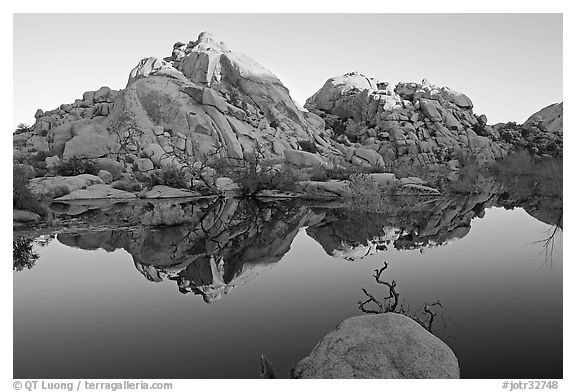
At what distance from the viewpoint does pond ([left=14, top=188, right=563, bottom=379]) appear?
5066 millimetres

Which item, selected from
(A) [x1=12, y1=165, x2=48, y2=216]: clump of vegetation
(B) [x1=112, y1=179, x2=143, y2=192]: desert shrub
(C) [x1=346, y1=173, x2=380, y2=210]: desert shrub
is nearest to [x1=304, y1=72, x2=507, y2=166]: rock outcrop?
(C) [x1=346, y1=173, x2=380, y2=210]: desert shrub

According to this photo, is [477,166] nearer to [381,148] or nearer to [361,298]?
[381,148]

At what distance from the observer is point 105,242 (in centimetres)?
1105

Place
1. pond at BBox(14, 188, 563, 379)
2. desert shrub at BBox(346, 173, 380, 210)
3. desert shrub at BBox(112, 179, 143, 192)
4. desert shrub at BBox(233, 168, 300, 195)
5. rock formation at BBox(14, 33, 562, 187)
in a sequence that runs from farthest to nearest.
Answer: rock formation at BBox(14, 33, 562, 187) < desert shrub at BBox(233, 168, 300, 195) < desert shrub at BBox(112, 179, 143, 192) < desert shrub at BBox(346, 173, 380, 210) < pond at BBox(14, 188, 563, 379)

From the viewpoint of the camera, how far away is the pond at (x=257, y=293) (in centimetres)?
507

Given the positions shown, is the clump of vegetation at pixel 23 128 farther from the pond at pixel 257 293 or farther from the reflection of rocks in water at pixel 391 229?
the reflection of rocks in water at pixel 391 229

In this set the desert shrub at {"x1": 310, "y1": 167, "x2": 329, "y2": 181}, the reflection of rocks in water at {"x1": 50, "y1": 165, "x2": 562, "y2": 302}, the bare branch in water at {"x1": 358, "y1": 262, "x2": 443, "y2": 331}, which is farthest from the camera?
the desert shrub at {"x1": 310, "y1": 167, "x2": 329, "y2": 181}

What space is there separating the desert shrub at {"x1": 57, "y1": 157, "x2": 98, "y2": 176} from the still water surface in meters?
17.1

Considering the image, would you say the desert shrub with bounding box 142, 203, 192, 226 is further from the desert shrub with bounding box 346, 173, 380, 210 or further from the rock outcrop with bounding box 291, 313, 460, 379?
the rock outcrop with bounding box 291, 313, 460, 379

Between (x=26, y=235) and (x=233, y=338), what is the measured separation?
816 cm

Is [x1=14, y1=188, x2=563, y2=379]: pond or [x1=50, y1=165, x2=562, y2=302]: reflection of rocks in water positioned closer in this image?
[x1=14, y1=188, x2=563, y2=379]: pond

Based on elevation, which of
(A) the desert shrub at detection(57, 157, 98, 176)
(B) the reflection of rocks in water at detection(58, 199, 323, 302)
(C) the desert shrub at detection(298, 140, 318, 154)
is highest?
(C) the desert shrub at detection(298, 140, 318, 154)

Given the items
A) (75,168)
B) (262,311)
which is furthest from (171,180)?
(262,311)
